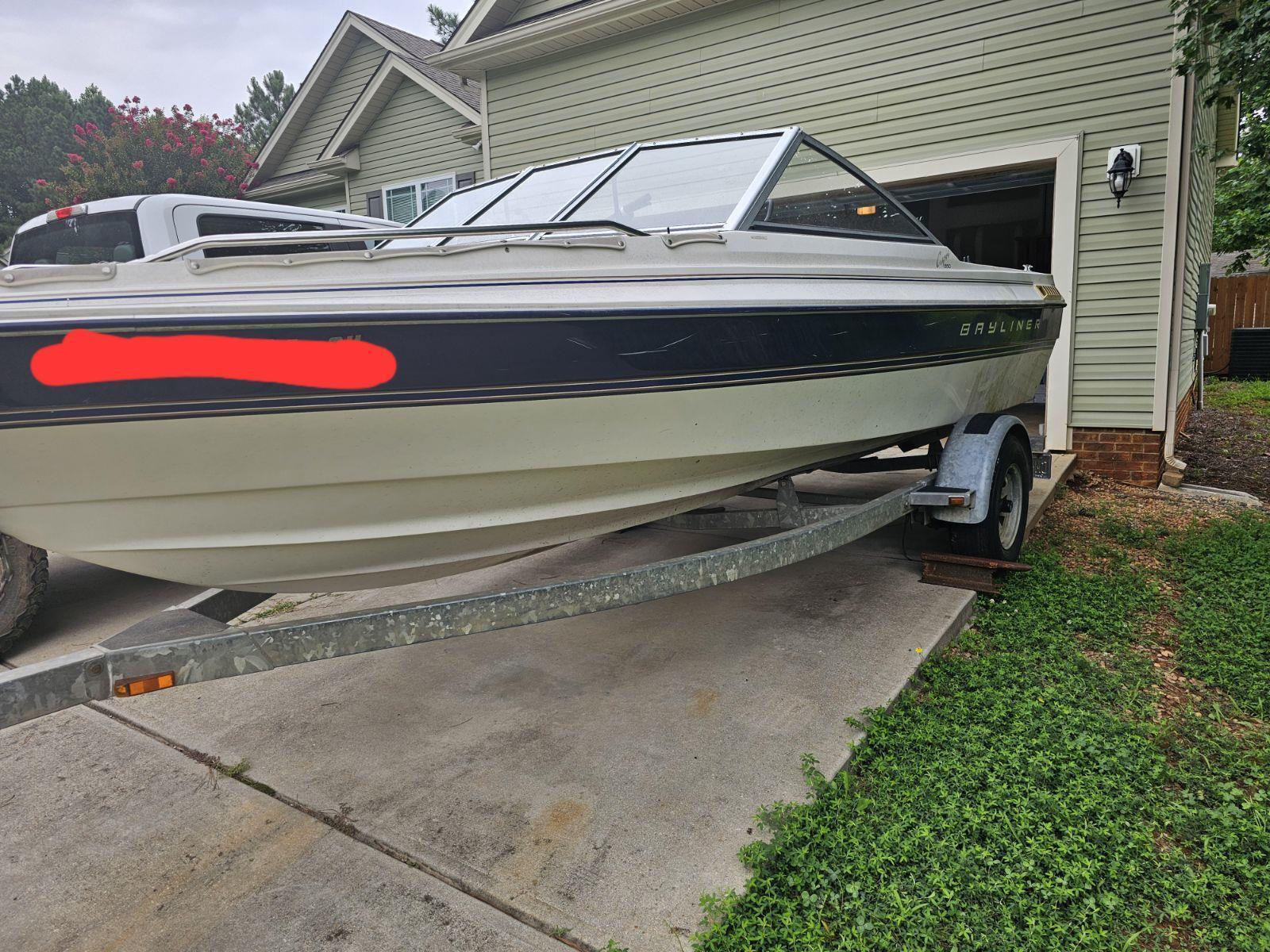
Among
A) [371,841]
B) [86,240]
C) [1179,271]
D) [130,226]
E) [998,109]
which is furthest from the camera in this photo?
[998,109]

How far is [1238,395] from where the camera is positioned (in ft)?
40.5

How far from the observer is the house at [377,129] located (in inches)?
418

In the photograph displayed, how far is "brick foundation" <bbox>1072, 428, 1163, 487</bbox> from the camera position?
5969 mm

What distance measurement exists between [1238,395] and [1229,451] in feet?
20.4

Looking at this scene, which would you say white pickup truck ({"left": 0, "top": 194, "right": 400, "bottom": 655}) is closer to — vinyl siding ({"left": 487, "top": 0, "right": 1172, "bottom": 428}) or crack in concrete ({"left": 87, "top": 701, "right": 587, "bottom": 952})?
crack in concrete ({"left": 87, "top": 701, "right": 587, "bottom": 952})

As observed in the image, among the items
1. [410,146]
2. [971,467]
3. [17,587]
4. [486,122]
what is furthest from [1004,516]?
[410,146]

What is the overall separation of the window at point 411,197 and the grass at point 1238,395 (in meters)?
11.7

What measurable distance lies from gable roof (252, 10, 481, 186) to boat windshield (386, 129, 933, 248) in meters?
7.49

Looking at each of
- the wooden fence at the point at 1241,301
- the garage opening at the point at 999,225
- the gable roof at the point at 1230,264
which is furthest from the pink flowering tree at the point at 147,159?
the gable roof at the point at 1230,264

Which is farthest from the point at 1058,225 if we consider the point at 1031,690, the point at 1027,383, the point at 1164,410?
the point at 1031,690

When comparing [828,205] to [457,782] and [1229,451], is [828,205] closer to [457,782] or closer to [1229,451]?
[457,782]

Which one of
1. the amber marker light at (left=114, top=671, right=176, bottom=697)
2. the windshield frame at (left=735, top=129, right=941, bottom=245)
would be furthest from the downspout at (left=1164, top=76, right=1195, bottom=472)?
→ the amber marker light at (left=114, top=671, right=176, bottom=697)

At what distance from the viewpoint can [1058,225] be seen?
6066mm

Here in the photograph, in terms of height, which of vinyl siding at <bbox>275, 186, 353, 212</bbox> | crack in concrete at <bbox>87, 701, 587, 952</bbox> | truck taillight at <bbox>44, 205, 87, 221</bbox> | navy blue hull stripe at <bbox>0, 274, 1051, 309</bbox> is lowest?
crack in concrete at <bbox>87, 701, 587, 952</bbox>
